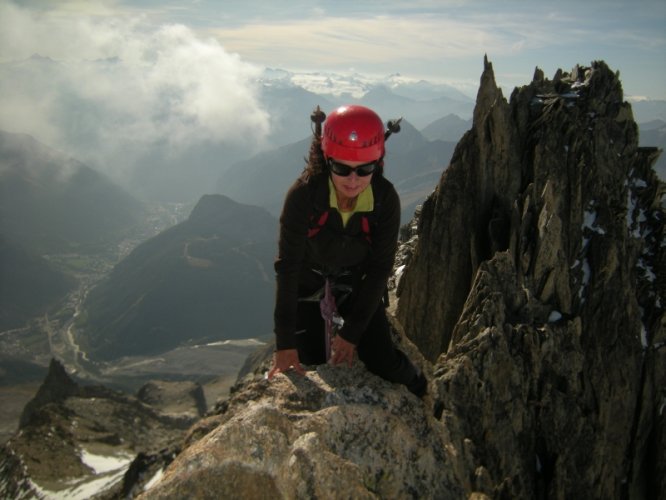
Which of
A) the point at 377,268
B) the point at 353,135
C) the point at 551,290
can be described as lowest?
the point at 551,290

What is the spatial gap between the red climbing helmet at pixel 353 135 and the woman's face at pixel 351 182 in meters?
0.11

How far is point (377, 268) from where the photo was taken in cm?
867

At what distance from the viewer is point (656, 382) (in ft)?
103

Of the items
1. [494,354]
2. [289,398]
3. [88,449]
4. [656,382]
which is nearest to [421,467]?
[289,398]

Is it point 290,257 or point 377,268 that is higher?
point 290,257

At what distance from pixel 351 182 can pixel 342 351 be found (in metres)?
3.24

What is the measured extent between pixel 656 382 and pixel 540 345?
516 inches

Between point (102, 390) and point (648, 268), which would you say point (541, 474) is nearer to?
point (648, 268)

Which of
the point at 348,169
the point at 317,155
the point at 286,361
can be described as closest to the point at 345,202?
the point at 348,169

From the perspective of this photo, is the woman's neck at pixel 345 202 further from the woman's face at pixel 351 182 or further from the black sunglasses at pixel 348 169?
the black sunglasses at pixel 348 169

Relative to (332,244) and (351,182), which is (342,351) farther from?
(351,182)

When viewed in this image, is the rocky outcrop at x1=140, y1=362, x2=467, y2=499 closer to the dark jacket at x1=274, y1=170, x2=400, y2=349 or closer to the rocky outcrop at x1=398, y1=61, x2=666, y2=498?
the dark jacket at x1=274, y1=170, x2=400, y2=349

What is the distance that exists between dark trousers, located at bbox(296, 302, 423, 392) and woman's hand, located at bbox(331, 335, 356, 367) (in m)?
0.35

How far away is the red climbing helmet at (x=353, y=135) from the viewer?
770cm
